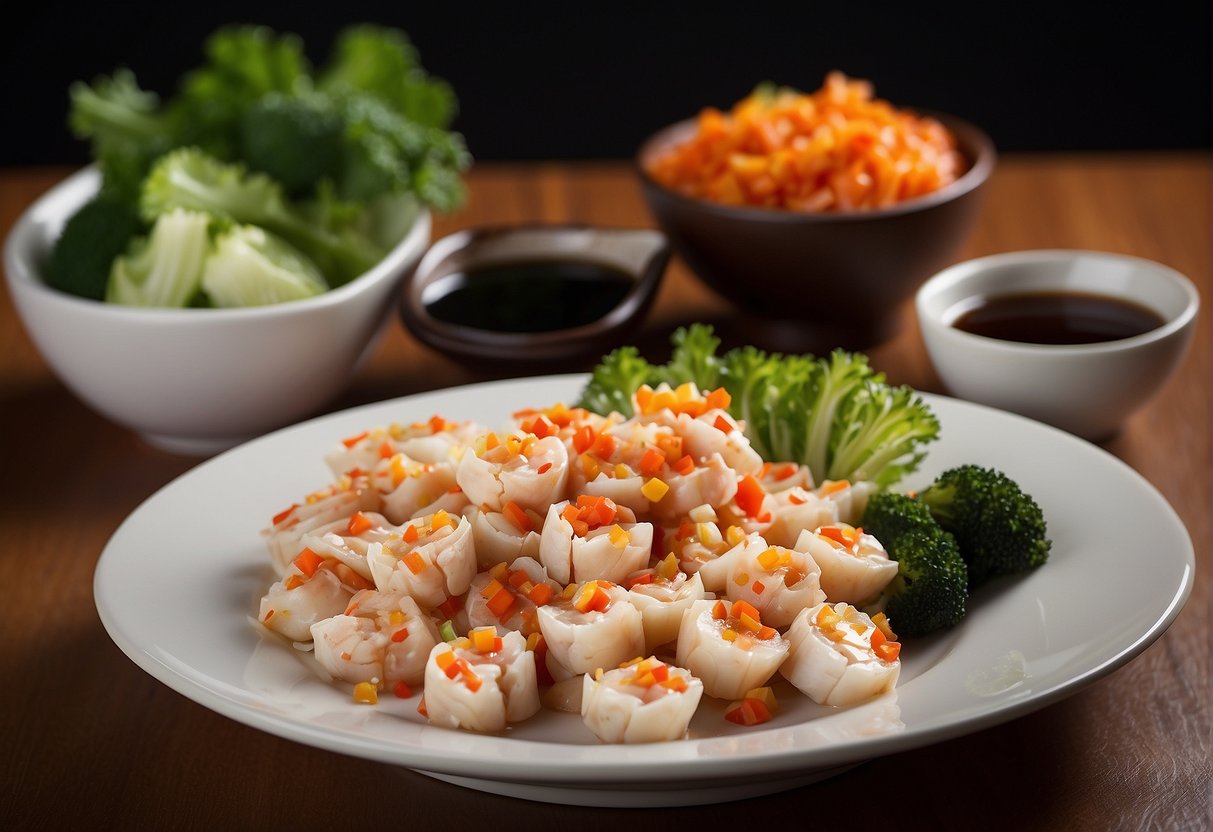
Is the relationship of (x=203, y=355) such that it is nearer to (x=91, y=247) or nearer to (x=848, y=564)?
(x=91, y=247)

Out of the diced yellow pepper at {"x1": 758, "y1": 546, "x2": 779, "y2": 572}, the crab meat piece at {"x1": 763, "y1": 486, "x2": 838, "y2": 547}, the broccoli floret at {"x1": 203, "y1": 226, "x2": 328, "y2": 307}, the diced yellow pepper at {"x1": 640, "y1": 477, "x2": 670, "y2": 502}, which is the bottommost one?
the broccoli floret at {"x1": 203, "y1": 226, "x2": 328, "y2": 307}

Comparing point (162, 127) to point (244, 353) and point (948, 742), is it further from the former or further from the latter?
point (948, 742)

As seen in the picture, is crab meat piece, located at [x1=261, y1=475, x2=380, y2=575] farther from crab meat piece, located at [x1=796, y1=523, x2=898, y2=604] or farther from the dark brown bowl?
the dark brown bowl

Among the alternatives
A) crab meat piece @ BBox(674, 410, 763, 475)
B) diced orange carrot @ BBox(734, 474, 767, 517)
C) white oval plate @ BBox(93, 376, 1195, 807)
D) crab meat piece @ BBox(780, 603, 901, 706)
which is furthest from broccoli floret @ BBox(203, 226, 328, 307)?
crab meat piece @ BBox(780, 603, 901, 706)

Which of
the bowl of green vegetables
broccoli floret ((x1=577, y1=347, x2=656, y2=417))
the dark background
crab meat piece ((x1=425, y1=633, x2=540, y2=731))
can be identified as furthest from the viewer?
the dark background

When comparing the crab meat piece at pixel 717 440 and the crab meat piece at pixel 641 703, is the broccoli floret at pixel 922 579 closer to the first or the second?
the crab meat piece at pixel 717 440

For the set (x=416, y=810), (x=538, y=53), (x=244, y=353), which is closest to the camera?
(x=416, y=810)

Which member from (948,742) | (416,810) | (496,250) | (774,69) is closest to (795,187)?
(496,250)
